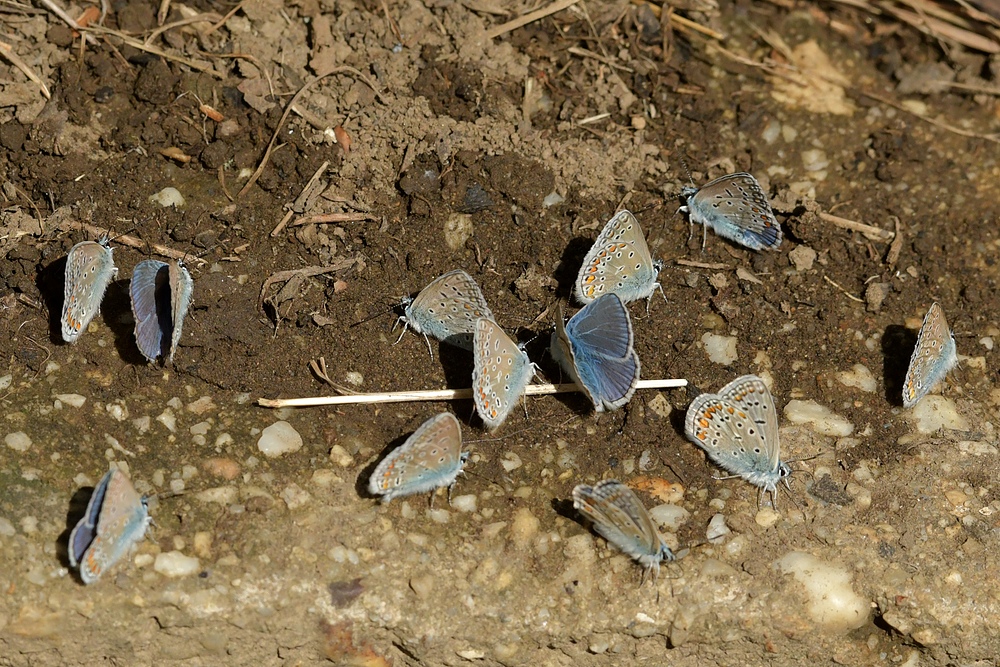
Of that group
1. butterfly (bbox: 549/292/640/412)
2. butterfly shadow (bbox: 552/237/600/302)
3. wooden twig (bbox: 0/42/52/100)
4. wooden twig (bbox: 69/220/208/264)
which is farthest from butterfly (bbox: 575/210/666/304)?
wooden twig (bbox: 0/42/52/100)

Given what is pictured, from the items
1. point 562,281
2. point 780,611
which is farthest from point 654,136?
point 780,611

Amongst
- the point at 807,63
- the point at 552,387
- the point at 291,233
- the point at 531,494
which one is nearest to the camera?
the point at 531,494

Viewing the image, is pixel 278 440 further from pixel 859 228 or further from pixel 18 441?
pixel 859 228

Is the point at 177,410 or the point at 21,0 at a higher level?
the point at 21,0

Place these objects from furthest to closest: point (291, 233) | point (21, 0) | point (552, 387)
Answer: point (21, 0) → point (291, 233) → point (552, 387)

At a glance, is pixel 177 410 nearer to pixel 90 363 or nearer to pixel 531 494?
pixel 90 363
